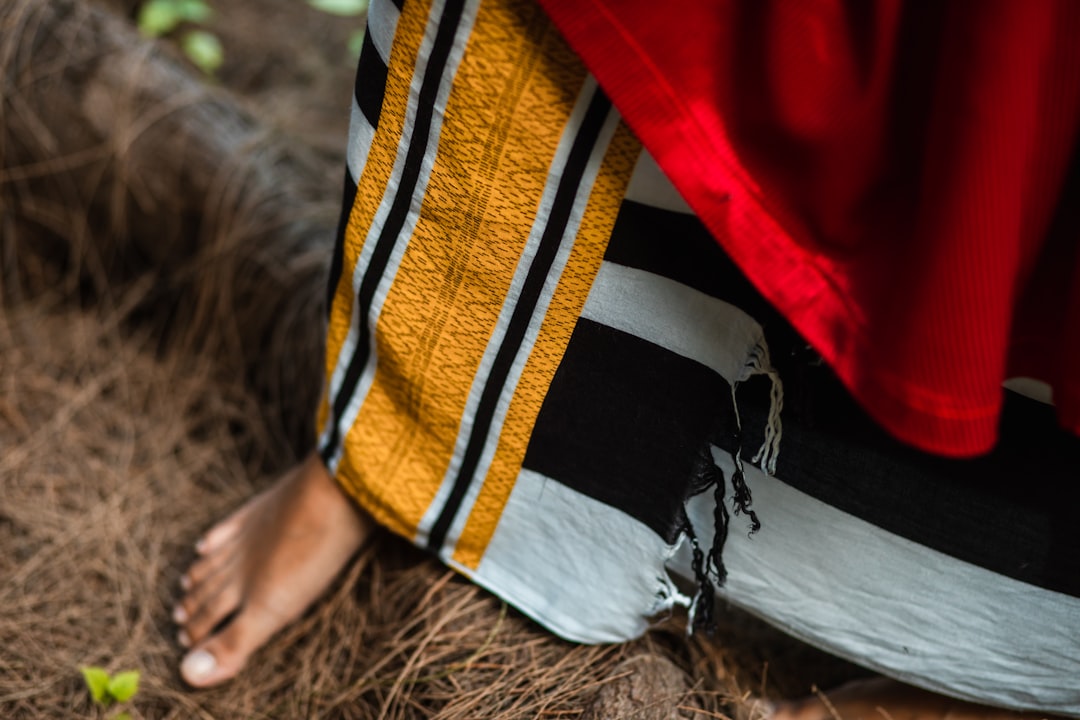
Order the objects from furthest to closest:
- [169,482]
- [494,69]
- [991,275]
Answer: [169,482], [494,69], [991,275]

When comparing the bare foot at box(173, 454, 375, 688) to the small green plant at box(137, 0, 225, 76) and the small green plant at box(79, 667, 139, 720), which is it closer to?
the small green plant at box(79, 667, 139, 720)

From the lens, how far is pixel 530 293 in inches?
28.9

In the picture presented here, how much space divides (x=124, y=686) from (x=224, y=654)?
124 mm

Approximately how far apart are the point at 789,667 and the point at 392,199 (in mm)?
770

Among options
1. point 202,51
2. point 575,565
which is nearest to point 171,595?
point 575,565

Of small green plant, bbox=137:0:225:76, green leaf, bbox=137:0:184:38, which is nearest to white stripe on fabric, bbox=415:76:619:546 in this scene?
small green plant, bbox=137:0:225:76

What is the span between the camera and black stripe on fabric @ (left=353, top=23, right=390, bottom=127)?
702 mm

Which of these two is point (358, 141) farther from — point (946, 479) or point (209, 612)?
point (209, 612)

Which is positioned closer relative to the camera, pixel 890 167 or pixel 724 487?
pixel 890 167

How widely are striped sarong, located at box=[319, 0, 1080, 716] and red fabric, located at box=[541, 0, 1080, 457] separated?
0.24 feet

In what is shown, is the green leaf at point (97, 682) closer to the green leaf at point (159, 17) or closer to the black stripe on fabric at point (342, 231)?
the black stripe on fabric at point (342, 231)

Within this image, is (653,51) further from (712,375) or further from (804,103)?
(712,375)

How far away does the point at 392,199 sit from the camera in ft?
2.44

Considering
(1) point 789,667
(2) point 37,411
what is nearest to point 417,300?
(1) point 789,667
